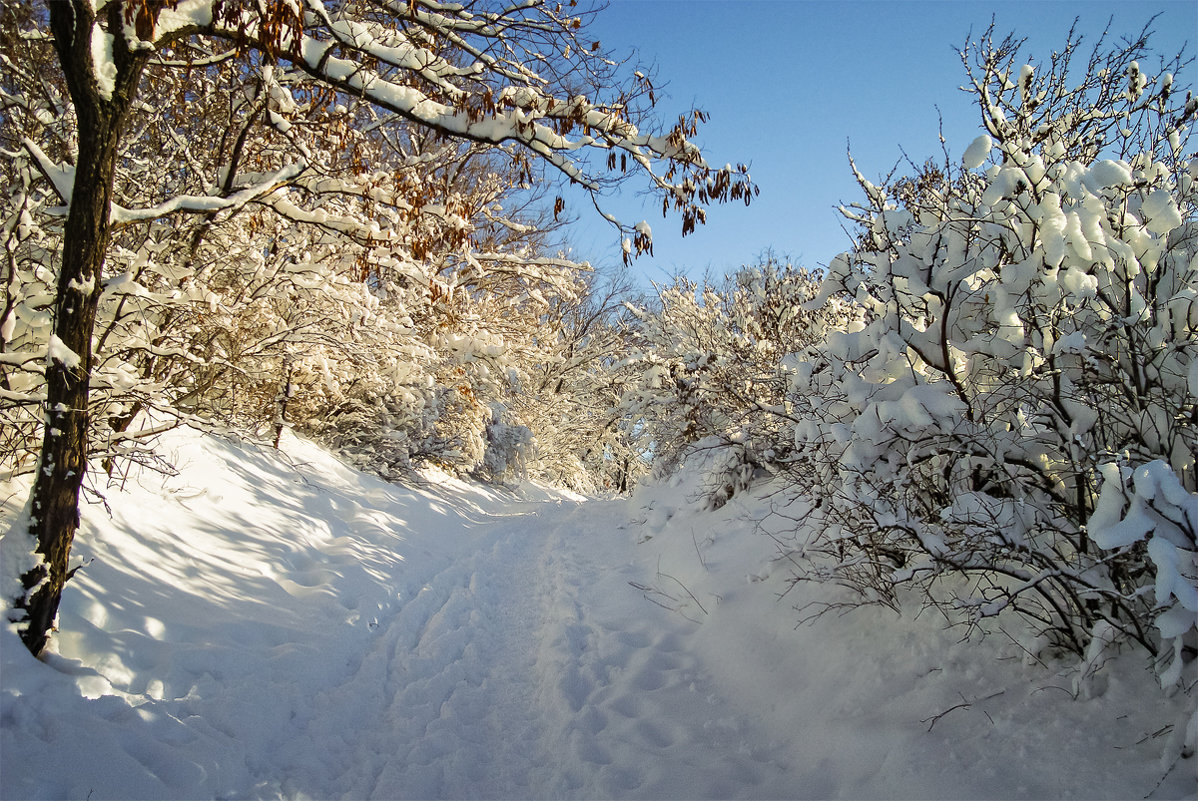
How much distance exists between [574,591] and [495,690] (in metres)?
2.48

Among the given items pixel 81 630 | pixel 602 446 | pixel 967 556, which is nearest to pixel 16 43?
pixel 81 630

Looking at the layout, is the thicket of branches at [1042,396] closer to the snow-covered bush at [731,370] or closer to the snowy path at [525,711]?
the snowy path at [525,711]

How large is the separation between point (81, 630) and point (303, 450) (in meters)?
6.38

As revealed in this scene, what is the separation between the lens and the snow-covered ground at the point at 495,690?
2.45m

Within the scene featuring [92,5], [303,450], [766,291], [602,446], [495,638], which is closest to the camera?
[92,5]

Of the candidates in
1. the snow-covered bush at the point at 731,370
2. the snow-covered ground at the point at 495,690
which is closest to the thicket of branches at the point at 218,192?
the snow-covered ground at the point at 495,690

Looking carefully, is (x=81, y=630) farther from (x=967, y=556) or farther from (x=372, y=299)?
(x=967, y=556)

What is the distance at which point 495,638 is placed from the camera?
5.10 metres

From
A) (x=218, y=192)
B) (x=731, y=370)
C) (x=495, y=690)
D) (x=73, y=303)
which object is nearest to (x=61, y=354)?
(x=73, y=303)

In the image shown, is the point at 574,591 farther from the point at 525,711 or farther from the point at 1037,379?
the point at 1037,379

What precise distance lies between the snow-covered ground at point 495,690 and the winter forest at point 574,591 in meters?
0.02

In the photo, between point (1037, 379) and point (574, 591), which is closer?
point (1037, 379)

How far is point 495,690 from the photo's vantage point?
411cm

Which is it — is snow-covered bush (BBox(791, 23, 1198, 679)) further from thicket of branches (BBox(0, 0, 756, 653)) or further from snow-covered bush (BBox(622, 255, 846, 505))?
snow-covered bush (BBox(622, 255, 846, 505))
